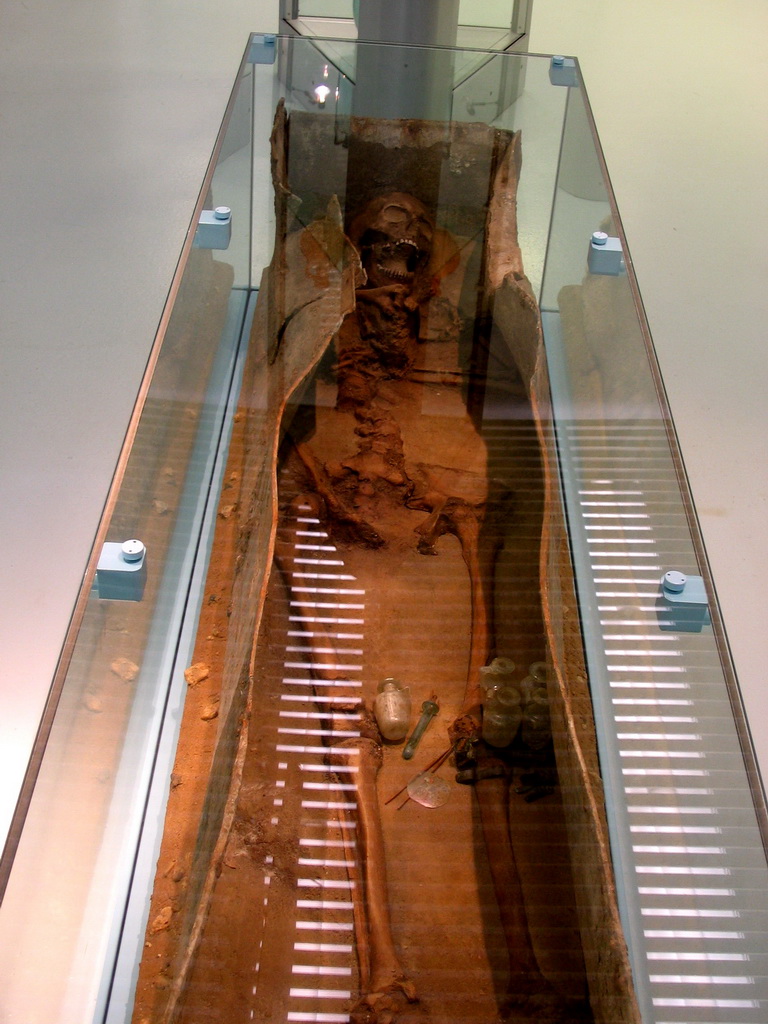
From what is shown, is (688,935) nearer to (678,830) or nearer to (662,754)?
(678,830)

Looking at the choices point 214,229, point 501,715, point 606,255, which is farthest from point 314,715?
point 606,255

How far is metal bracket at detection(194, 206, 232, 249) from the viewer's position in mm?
3973

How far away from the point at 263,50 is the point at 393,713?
3.25 m

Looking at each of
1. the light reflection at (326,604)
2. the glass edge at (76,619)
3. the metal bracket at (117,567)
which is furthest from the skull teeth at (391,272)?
the metal bracket at (117,567)

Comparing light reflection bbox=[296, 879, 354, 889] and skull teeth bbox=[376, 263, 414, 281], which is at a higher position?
skull teeth bbox=[376, 263, 414, 281]

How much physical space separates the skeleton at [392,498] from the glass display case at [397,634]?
1 cm

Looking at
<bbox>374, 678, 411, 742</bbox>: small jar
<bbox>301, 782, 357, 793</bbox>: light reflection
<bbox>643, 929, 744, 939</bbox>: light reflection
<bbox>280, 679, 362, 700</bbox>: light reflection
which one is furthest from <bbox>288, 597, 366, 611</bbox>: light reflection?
<bbox>643, 929, 744, 939</bbox>: light reflection

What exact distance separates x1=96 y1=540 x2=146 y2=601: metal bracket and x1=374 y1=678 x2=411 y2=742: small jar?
85 cm

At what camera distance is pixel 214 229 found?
162 inches

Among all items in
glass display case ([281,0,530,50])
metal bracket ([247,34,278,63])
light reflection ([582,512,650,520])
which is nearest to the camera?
light reflection ([582,512,650,520])

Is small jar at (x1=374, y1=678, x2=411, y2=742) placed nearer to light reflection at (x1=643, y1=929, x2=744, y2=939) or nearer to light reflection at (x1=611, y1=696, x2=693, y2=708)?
light reflection at (x1=611, y1=696, x2=693, y2=708)

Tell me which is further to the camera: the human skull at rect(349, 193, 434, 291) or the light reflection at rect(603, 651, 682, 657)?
the human skull at rect(349, 193, 434, 291)

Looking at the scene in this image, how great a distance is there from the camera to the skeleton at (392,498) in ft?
8.35

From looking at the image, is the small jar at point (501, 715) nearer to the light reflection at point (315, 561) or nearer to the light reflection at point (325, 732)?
the light reflection at point (325, 732)
